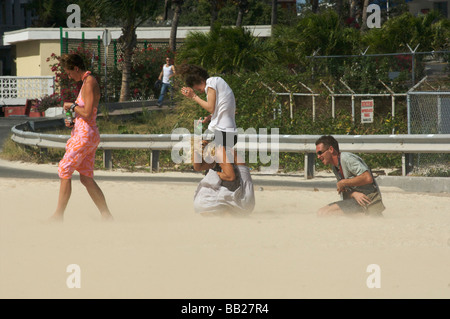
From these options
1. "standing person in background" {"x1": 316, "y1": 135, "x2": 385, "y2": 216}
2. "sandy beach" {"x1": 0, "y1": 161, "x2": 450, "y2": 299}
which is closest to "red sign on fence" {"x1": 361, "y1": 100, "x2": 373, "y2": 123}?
"sandy beach" {"x1": 0, "y1": 161, "x2": 450, "y2": 299}

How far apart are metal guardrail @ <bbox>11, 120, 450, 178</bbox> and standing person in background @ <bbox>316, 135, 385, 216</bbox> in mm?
3611

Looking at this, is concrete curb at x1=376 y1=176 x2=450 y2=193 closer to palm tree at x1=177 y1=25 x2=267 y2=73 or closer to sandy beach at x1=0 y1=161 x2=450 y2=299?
sandy beach at x1=0 y1=161 x2=450 y2=299

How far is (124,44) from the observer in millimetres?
27375

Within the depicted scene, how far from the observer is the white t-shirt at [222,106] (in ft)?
28.1

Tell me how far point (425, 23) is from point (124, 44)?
10354 mm

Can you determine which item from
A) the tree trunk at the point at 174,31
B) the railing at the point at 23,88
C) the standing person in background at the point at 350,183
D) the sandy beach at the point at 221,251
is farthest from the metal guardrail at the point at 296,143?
the tree trunk at the point at 174,31

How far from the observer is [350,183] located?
322 inches

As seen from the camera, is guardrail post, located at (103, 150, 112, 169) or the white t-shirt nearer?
the white t-shirt

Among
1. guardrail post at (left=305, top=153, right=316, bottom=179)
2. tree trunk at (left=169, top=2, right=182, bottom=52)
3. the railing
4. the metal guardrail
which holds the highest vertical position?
tree trunk at (left=169, top=2, right=182, bottom=52)

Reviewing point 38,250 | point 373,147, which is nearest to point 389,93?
point 373,147

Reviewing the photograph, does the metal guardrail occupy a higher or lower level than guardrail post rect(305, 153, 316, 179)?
higher

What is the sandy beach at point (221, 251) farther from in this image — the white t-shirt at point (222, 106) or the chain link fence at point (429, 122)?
the chain link fence at point (429, 122)

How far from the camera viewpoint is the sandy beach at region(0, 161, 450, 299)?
212 inches
